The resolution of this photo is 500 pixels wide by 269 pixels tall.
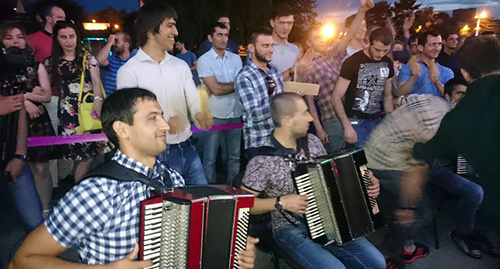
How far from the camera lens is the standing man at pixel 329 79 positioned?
190 inches

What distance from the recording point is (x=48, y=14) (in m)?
5.08

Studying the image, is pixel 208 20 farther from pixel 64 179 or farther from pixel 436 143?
pixel 436 143

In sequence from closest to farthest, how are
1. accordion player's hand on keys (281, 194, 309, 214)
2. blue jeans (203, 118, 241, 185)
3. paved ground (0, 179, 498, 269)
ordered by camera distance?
accordion player's hand on keys (281, 194, 309, 214), paved ground (0, 179, 498, 269), blue jeans (203, 118, 241, 185)

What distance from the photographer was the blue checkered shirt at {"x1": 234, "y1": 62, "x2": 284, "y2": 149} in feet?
13.2

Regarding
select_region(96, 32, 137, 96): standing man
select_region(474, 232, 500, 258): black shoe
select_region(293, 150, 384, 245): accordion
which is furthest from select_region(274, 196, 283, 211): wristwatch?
select_region(96, 32, 137, 96): standing man

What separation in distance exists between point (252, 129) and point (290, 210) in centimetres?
139

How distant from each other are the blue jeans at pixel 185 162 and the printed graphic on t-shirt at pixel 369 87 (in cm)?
203

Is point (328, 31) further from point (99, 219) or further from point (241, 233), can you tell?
point (99, 219)

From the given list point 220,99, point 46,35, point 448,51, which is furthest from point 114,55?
point 448,51

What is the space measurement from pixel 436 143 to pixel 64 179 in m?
4.79

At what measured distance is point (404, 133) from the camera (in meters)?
3.11

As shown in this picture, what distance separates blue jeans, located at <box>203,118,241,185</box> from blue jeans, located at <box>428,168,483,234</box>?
213 centimetres

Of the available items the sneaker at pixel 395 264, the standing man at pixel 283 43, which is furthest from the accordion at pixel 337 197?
the standing man at pixel 283 43

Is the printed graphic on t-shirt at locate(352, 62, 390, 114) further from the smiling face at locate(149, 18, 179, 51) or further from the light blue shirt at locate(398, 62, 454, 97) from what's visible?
the smiling face at locate(149, 18, 179, 51)
